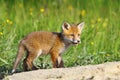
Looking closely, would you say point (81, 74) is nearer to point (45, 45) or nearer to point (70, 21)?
point (45, 45)

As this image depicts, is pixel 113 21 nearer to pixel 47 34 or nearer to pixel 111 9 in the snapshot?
pixel 111 9

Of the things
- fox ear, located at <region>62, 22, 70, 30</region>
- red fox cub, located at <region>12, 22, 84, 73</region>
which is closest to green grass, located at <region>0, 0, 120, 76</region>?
red fox cub, located at <region>12, 22, 84, 73</region>

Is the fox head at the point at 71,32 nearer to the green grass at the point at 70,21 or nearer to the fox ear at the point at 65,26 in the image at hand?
the fox ear at the point at 65,26

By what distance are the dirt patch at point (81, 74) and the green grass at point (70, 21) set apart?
1438 millimetres

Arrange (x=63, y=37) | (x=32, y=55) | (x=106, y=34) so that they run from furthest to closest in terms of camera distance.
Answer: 1. (x=106, y=34)
2. (x=63, y=37)
3. (x=32, y=55)

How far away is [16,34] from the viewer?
11.2 metres

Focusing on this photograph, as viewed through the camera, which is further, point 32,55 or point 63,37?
point 63,37

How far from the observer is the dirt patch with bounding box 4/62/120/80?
7.04 m

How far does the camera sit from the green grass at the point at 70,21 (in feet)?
31.9

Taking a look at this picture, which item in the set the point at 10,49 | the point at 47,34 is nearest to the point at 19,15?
the point at 10,49

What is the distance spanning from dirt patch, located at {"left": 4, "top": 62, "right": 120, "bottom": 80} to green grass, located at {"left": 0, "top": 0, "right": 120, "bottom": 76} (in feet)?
4.72

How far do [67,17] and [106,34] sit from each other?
160 cm

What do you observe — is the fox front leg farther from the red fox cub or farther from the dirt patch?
the dirt patch

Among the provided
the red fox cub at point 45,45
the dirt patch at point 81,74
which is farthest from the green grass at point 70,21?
the dirt patch at point 81,74
